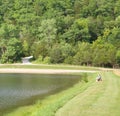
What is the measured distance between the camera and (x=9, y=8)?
185375 millimetres

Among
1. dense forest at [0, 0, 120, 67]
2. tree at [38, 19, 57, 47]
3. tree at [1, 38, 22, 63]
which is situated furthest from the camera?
tree at [38, 19, 57, 47]

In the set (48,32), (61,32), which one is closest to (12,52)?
(48,32)

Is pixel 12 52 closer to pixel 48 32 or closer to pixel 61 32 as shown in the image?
pixel 48 32

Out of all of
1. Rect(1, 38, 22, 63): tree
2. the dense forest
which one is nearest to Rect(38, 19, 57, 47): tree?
the dense forest

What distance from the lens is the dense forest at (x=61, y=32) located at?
11369cm

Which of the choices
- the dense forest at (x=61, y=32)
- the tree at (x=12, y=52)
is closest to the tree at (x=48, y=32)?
the dense forest at (x=61, y=32)

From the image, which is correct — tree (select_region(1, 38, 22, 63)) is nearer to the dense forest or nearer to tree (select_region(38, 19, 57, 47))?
the dense forest

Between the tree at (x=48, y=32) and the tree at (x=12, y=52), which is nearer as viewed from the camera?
the tree at (x=12, y=52)

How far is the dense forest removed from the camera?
11369 cm

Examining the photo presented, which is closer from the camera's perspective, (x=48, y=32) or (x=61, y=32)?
(x=48, y=32)

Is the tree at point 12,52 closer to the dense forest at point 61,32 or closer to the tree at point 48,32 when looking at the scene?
the dense forest at point 61,32

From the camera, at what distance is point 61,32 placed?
15212 centimetres

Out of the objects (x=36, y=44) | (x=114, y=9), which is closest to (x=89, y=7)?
(x=114, y=9)

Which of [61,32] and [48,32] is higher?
[61,32]
